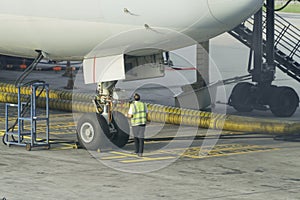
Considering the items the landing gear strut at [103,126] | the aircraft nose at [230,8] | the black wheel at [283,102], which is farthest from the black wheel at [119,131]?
the black wheel at [283,102]

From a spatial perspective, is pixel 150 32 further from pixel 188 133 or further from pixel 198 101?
pixel 198 101

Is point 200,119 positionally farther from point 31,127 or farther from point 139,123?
point 31,127

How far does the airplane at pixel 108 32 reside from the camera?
59.4ft

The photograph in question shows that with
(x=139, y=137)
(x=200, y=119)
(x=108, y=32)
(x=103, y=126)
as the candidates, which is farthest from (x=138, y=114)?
(x=200, y=119)

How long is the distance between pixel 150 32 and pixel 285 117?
11.3 meters

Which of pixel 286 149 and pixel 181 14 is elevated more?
pixel 181 14

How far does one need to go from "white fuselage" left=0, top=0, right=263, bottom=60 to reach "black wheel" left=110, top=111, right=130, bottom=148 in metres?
1.96

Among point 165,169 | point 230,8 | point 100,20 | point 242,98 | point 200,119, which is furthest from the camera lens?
point 242,98

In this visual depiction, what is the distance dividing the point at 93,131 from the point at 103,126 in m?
0.30

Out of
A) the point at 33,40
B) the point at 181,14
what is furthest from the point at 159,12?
the point at 33,40

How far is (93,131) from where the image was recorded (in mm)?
20562

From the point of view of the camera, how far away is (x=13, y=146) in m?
21.9

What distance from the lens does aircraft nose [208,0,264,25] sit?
17797 millimetres

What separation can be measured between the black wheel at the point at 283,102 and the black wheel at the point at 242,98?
0.90 meters
